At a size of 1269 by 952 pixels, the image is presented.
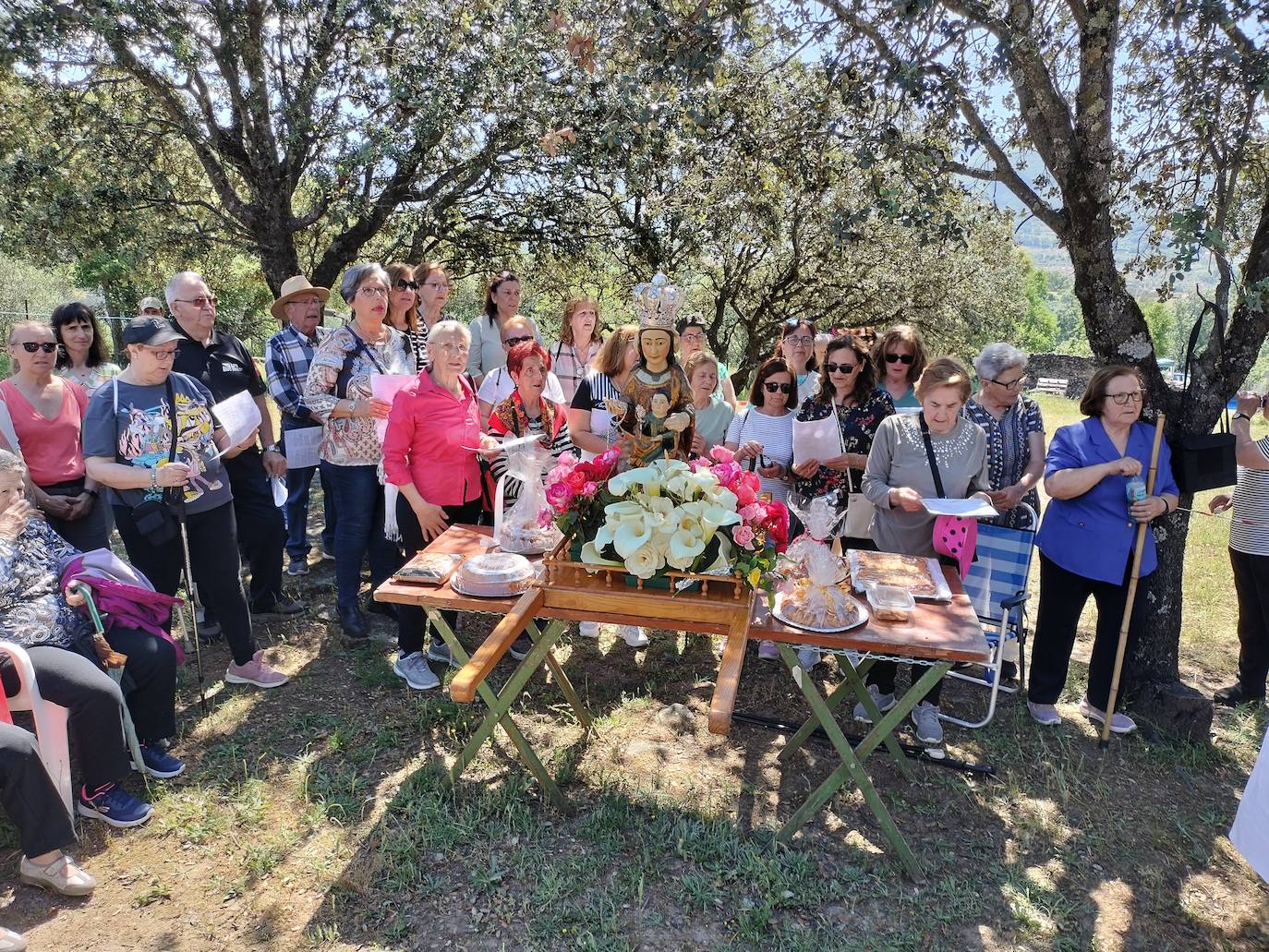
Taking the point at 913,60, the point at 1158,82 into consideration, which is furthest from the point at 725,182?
the point at 1158,82

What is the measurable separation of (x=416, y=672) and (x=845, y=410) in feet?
9.58

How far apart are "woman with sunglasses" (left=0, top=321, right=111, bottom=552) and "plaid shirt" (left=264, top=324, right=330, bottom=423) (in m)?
1.06

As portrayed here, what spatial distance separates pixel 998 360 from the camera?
438 cm

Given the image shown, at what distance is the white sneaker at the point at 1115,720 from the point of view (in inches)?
164

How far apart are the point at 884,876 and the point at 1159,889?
1090 millimetres

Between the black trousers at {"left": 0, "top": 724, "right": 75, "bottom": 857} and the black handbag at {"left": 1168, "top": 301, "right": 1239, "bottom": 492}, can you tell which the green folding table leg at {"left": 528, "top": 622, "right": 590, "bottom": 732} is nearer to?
the black trousers at {"left": 0, "top": 724, "right": 75, "bottom": 857}

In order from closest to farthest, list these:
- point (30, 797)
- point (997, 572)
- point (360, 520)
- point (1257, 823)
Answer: point (1257, 823), point (30, 797), point (997, 572), point (360, 520)

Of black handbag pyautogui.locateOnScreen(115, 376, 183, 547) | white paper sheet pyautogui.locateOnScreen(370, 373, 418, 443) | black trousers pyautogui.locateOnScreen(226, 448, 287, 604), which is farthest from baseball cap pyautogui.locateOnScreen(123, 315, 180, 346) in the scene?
black trousers pyautogui.locateOnScreen(226, 448, 287, 604)

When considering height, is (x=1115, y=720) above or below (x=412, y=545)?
below

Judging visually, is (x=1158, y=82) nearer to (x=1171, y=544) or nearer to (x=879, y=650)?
(x=1171, y=544)

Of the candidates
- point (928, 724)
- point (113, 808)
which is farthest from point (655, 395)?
point (113, 808)

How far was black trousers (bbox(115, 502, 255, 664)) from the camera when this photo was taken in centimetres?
402

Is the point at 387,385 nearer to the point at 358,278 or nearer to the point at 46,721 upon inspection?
the point at 358,278

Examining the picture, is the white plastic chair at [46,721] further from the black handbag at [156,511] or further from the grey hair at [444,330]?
the grey hair at [444,330]
